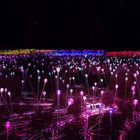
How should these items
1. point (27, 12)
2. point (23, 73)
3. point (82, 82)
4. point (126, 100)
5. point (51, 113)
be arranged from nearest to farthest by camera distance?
point (51, 113)
point (126, 100)
point (82, 82)
point (23, 73)
point (27, 12)

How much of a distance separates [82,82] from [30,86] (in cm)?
168

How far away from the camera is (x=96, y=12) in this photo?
3600 cm

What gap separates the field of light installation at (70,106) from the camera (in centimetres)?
708

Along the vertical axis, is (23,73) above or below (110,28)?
below

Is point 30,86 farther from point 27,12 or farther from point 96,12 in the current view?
point 96,12

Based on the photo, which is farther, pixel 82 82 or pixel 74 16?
pixel 74 16

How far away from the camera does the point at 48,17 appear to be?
3612cm

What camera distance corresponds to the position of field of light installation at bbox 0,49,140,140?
7078 mm

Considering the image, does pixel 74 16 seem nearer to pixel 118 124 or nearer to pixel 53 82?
pixel 53 82

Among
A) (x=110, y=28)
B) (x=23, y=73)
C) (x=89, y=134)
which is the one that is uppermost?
(x=110, y=28)

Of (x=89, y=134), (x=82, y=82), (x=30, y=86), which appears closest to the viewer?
(x=89, y=134)

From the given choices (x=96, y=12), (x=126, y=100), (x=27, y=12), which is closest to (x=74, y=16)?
(x=96, y=12)

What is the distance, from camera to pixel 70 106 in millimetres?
9367

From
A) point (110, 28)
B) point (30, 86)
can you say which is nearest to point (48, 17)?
point (110, 28)
